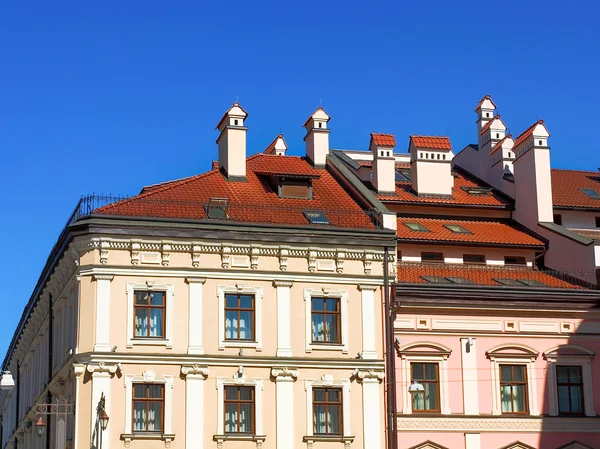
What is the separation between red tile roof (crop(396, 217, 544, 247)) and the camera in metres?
46.7

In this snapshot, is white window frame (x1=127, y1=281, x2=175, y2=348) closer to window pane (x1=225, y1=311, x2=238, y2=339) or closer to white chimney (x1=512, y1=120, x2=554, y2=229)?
window pane (x1=225, y1=311, x2=238, y2=339)

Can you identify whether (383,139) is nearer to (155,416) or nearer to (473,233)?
(473,233)

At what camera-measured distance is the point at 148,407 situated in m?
39.2

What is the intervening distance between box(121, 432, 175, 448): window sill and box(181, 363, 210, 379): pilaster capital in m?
2.12

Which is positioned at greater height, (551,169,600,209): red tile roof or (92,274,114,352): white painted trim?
(551,169,600,209): red tile roof

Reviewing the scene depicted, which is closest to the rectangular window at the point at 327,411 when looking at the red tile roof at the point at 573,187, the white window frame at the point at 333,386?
the white window frame at the point at 333,386

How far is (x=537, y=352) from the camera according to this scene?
43750mm

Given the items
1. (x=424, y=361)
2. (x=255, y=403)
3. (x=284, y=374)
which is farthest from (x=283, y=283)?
(x=424, y=361)

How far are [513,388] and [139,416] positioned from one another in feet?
46.0

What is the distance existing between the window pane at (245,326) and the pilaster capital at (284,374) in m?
1.50

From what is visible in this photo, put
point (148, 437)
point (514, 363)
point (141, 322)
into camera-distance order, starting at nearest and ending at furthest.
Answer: point (148, 437)
point (141, 322)
point (514, 363)

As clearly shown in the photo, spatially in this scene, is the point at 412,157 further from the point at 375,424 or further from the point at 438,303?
the point at 375,424

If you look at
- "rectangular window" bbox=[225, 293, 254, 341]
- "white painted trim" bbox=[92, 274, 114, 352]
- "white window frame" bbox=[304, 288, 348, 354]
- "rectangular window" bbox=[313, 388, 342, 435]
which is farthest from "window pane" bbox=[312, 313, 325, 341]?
"white painted trim" bbox=[92, 274, 114, 352]

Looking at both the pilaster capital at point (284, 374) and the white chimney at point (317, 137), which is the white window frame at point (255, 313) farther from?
the white chimney at point (317, 137)
